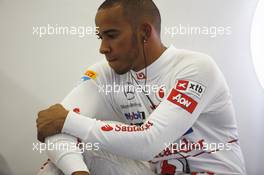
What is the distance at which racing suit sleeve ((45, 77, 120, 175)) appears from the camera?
99 cm

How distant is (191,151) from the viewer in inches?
44.0

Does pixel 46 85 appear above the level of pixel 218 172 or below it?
above

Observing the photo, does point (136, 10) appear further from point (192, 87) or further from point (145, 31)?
point (192, 87)

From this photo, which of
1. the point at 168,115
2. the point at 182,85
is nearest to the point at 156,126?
the point at 168,115

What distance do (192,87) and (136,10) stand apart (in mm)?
327

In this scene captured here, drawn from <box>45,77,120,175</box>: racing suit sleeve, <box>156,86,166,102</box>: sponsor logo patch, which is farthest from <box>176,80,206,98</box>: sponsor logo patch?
<box>45,77,120,175</box>: racing suit sleeve

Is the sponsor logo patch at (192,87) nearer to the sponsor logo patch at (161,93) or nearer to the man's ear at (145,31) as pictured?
the sponsor logo patch at (161,93)

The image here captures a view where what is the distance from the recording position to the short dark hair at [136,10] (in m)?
1.10

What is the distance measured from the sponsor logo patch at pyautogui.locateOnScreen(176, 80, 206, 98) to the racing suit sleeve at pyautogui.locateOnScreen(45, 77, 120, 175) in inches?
13.4

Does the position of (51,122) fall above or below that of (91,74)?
below

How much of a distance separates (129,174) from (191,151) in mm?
223

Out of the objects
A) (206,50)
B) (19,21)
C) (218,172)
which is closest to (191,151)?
(218,172)

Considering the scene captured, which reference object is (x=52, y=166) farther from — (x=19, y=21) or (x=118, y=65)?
(x=19, y=21)

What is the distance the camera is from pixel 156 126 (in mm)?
970
